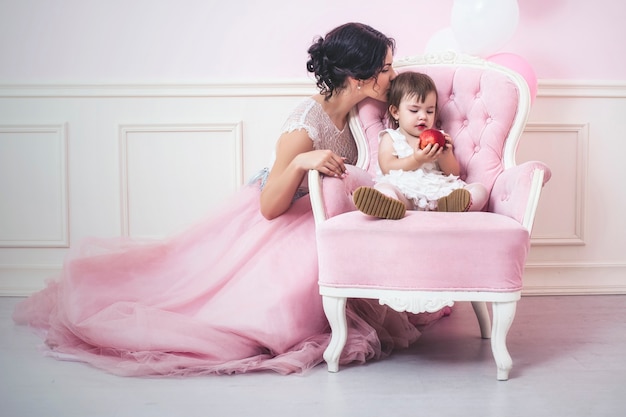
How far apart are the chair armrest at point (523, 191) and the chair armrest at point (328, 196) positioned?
20.6 inches

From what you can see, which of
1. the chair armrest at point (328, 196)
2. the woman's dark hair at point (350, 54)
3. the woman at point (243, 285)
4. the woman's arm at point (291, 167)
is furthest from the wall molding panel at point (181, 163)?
the chair armrest at point (328, 196)

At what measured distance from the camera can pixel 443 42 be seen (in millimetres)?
3027

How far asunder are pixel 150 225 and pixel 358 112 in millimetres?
1344

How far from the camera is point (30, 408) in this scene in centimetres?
179

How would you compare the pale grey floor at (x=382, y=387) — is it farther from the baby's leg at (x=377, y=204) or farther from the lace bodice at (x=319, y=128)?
the lace bodice at (x=319, y=128)

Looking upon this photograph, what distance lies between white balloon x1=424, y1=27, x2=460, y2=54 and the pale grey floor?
135cm

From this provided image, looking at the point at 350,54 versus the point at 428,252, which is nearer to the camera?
the point at 428,252

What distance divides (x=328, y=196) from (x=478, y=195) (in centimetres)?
54

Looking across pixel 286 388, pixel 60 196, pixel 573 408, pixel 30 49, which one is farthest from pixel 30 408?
pixel 30 49

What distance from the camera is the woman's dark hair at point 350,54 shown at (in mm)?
2408

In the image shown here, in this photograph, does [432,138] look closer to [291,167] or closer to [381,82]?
[381,82]

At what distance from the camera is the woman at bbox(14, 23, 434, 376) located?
6.91ft

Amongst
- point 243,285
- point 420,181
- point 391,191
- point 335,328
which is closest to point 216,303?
point 243,285

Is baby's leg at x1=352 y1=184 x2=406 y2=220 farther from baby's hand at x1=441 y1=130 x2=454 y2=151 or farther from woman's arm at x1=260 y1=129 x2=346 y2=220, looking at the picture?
baby's hand at x1=441 y1=130 x2=454 y2=151
